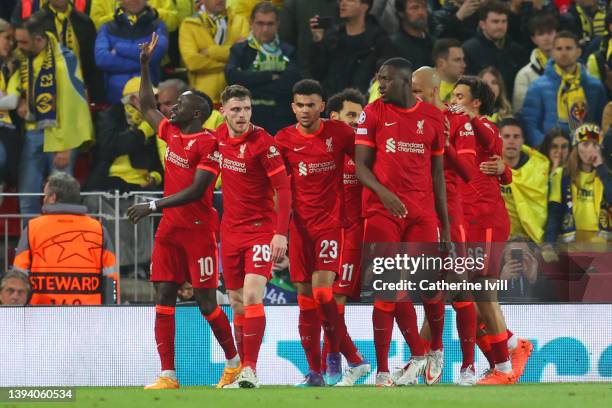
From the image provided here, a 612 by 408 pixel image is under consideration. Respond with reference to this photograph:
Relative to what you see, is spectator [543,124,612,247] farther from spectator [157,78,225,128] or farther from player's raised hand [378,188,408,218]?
player's raised hand [378,188,408,218]

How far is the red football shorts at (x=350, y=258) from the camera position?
1198 cm

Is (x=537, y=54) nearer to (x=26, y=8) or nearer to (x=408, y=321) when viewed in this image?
(x=26, y=8)

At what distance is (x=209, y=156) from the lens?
38.0 ft

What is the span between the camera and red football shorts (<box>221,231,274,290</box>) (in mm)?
11391

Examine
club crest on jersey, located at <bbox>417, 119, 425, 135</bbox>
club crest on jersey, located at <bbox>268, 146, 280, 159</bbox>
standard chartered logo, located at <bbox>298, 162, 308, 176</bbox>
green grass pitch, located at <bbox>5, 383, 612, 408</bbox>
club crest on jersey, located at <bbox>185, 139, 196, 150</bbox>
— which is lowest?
green grass pitch, located at <bbox>5, 383, 612, 408</bbox>

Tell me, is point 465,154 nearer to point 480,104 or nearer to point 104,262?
point 480,104

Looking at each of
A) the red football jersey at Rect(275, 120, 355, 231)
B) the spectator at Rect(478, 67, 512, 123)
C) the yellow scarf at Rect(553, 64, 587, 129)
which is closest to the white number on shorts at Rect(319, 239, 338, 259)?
the red football jersey at Rect(275, 120, 355, 231)

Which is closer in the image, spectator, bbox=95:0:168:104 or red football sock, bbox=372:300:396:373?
red football sock, bbox=372:300:396:373

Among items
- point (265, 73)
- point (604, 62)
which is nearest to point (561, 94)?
point (604, 62)

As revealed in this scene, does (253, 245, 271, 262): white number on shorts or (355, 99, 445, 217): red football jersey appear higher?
(355, 99, 445, 217): red football jersey

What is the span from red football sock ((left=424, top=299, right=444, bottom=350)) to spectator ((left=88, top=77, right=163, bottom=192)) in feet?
16.2

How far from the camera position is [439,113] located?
1132cm

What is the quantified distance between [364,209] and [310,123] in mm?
1016

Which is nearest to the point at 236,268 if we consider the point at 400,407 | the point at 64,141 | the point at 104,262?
the point at 104,262
